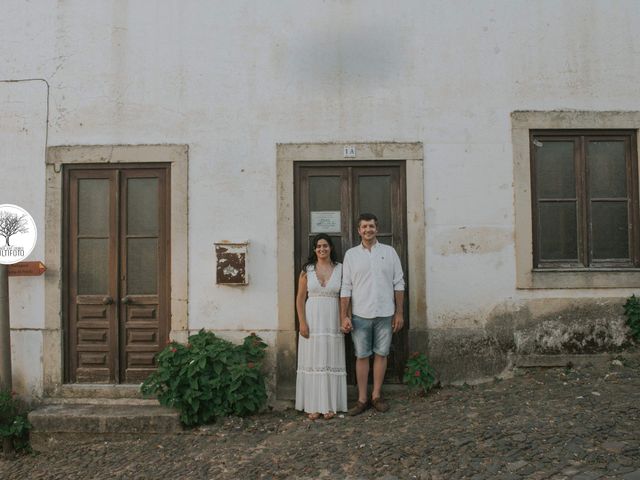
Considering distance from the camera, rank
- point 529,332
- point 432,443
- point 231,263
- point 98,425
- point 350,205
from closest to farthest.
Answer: point 432,443
point 98,425
point 231,263
point 529,332
point 350,205

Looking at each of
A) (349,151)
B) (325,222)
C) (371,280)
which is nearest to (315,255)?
(325,222)

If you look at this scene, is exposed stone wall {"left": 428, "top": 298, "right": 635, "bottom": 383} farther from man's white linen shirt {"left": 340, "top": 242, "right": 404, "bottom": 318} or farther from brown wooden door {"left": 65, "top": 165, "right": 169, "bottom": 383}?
brown wooden door {"left": 65, "top": 165, "right": 169, "bottom": 383}

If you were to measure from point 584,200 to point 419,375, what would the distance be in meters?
2.44

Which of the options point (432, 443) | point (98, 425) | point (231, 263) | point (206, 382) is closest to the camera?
point (432, 443)

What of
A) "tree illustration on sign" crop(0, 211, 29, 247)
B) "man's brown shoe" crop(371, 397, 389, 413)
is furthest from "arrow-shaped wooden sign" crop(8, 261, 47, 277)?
"man's brown shoe" crop(371, 397, 389, 413)

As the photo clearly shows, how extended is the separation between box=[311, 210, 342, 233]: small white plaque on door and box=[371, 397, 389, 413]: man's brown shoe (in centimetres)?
166

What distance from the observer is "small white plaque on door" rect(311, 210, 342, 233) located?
5641 mm

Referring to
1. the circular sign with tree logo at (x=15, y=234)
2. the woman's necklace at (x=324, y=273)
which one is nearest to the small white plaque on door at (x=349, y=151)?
the woman's necklace at (x=324, y=273)

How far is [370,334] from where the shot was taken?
511cm

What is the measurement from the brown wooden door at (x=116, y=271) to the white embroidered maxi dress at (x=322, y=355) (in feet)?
5.01

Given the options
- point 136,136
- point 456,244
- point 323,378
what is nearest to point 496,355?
point 456,244

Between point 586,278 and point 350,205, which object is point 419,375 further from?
point 586,278

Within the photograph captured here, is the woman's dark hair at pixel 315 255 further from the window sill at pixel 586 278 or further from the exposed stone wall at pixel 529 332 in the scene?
the window sill at pixel 586 278

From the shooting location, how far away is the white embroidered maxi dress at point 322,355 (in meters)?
5.05
